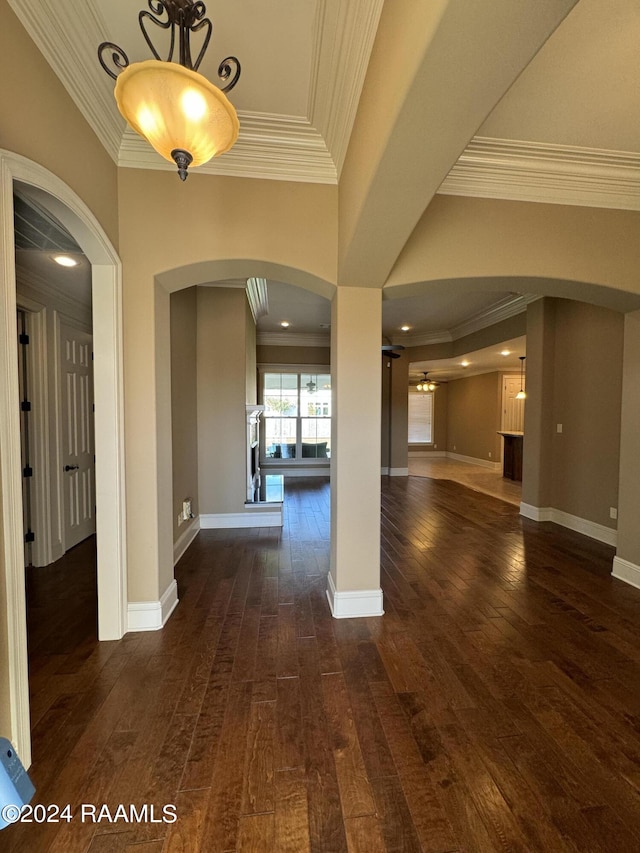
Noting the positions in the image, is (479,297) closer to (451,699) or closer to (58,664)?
(451,699)

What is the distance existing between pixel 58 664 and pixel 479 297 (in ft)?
20.4

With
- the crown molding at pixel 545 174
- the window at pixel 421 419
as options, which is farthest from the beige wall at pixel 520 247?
the window at pixel 421 419

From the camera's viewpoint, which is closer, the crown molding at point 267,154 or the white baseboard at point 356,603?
the crown molding at point 267,154

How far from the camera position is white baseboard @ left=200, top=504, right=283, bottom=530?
14.3 ft

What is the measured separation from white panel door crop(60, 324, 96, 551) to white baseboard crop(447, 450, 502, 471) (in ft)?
28.9

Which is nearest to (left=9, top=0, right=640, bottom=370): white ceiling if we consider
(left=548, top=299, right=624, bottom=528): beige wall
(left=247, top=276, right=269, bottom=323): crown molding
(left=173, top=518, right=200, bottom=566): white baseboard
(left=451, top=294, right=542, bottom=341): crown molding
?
(left=548, top=299, right=624, bottom=528): beige wall

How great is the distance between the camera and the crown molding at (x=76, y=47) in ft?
4.79

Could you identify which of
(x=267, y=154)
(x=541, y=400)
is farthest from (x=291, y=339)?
(x=267, y=154)

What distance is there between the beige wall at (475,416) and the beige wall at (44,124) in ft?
29.9

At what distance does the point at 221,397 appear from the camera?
4348 millimetres

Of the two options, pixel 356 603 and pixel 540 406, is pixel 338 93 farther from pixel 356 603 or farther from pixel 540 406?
pixel 540 406

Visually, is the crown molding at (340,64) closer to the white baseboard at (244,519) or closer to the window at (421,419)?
the white baseboard at (244,519)

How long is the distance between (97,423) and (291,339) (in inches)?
232

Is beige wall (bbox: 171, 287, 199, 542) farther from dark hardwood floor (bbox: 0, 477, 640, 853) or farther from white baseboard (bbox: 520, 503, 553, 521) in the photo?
white baseboard (bbox: 520, 503, 553, 521)
